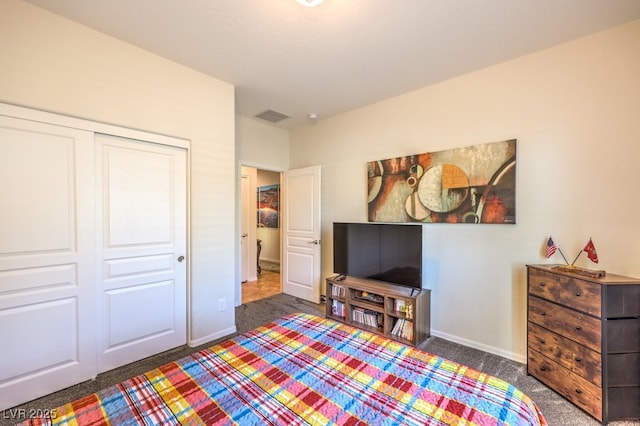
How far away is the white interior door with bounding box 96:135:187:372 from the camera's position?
2.26 metres

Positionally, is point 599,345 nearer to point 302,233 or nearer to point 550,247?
point 550,247

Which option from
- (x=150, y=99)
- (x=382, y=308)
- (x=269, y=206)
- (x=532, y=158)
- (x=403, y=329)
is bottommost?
(x=403, y=329)

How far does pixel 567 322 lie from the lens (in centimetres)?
192

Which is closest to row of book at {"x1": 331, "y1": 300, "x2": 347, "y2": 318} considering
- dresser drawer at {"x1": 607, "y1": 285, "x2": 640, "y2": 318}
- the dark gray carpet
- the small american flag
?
the dark gray carpet

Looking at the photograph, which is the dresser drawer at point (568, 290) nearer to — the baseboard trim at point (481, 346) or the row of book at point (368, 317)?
the baseboard trim at point (481, 346)

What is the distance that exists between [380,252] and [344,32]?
2158 millimetres

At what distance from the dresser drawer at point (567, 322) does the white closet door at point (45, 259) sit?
3.54m

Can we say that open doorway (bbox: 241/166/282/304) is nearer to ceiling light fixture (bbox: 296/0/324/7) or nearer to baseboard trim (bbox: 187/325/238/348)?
baseboard trim (bbox: 187/325/238/348)

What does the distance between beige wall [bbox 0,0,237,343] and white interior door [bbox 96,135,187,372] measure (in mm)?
152

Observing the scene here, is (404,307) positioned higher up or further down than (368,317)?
higher up

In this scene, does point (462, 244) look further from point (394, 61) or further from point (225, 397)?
point (225, 397)

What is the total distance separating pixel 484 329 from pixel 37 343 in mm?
3698

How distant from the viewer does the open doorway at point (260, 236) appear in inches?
195

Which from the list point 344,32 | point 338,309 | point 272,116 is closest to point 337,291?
point 338,309
